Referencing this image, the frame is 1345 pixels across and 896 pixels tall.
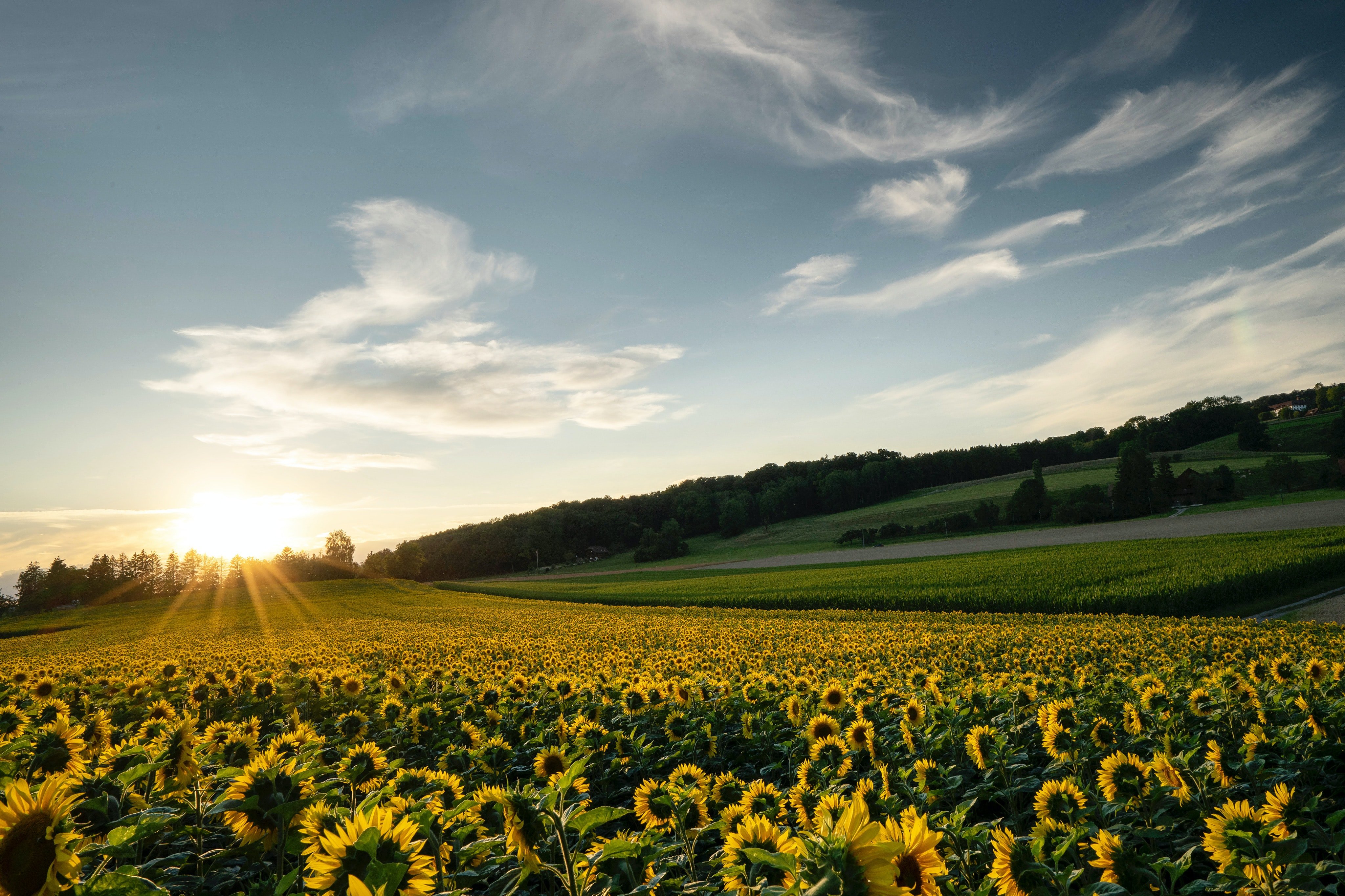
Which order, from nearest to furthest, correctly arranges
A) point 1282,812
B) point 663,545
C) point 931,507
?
1. point 1282,812
2. point 931,507
3. point 663,545

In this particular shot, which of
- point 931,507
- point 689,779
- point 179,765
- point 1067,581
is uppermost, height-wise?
point 179,765

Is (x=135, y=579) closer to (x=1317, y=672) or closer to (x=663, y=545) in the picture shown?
(x=663, y=545)

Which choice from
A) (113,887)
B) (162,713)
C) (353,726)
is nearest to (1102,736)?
(113,887)

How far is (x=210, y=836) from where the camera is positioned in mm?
3021

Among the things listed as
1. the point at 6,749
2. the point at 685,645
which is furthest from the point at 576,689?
the point at 685,645

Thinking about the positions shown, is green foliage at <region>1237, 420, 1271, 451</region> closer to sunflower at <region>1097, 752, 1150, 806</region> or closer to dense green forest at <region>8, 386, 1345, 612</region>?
dense green forest at <region>8, 386, 1345, 612</region>

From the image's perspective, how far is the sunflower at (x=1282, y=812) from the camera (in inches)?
101

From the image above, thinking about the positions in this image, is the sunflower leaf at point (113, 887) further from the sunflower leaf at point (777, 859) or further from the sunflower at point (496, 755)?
the sunflower at point (496, 755)

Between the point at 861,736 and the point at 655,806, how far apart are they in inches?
70.3

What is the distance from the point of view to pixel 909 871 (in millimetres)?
1592

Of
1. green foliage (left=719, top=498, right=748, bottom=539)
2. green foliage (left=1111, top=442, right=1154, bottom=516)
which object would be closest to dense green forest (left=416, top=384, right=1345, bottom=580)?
green foliage (left=719, top=498, right=748, bottom=539)

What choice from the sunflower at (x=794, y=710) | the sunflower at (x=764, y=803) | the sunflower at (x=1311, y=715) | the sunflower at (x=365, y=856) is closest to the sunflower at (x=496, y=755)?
the sunflower at (x=764, y=803)

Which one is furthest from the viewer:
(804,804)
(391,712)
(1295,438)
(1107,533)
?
(1295,438)

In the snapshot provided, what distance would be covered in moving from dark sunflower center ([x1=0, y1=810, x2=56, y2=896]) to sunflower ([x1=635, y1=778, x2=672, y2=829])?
87.8 inches
